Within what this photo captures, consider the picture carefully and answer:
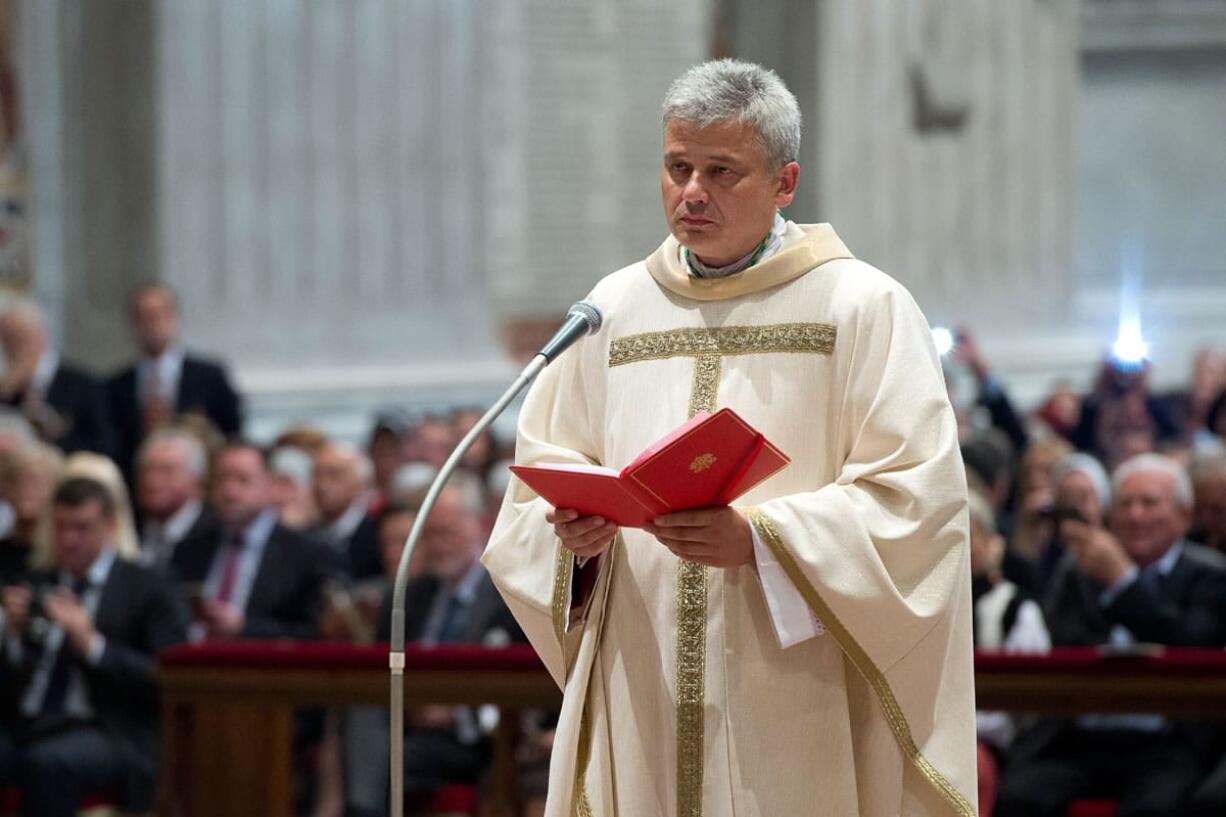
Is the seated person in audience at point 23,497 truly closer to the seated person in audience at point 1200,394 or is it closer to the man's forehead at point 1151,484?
the man's forehead at point 1151,484

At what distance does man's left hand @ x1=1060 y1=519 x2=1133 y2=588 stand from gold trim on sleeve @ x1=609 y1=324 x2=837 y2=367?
2879 mm

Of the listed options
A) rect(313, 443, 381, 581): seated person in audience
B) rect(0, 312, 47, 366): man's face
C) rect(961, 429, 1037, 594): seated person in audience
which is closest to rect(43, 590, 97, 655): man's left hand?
rect(313, 443, 381, 581): seated person in audience

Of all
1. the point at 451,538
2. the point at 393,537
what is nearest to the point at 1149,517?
the point at 451,538

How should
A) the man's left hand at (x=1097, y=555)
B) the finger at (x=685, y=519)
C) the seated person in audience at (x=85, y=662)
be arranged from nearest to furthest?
the finger at (x=685, y=519), the man's left hand at (x=1097, y=555), the seated person in audience at (x=85, y=662)

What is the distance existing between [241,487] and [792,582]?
469cm

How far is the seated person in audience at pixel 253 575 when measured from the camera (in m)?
6.98

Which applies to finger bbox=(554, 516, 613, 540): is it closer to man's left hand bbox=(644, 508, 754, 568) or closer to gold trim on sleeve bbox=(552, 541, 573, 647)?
man's left hand bbox=(644, 508, 754, 568)

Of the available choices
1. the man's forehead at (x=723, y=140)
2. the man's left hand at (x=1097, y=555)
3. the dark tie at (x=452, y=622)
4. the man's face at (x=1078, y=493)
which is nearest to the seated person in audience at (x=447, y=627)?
the dark tie at (x=452, y=622)

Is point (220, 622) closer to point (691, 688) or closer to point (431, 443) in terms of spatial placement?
point (431, 443)

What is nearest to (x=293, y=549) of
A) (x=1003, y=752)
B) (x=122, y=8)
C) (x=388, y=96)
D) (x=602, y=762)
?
(x=1003, y=752)

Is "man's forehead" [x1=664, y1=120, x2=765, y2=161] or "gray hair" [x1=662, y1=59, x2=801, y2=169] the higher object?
"gray hair" [x1=662, y1=59, x2=801, y2=169]

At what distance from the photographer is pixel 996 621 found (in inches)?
230

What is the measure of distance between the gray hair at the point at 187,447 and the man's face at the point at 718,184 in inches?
190

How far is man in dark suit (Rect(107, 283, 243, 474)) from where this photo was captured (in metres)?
8.97
